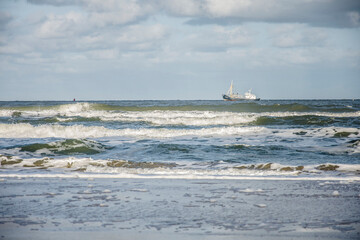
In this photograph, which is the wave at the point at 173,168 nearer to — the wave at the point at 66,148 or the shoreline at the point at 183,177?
the shoreline at the point at 183,177

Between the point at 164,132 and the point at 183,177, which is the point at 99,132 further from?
the point at 183,177

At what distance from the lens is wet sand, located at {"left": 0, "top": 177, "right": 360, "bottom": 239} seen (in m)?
3.46

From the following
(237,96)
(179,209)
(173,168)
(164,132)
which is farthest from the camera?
(237,96)

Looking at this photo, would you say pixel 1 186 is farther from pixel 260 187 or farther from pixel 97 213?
pixel 260 187

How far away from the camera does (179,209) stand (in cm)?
431

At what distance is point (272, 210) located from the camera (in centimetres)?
427

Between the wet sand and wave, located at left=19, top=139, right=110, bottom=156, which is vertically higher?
the wet sand

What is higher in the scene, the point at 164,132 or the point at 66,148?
the point at 164,132

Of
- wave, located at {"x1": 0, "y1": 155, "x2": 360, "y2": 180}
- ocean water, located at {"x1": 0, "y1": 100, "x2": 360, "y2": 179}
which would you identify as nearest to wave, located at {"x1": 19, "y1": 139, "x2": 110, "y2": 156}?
ocean water, located at {"x1": 0, "y1": 100, "x2": 360, "y2": 179}

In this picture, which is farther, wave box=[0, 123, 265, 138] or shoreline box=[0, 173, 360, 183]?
wave box=[0, 123, 265, 138]

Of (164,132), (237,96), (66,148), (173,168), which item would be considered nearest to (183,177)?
(173,168)

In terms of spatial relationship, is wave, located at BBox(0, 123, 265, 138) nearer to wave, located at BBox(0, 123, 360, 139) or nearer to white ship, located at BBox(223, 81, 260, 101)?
wave, located at BBox(0, 123, 360, 139)

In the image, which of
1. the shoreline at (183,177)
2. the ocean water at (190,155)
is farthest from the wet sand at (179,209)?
the ocean water at (190,155)

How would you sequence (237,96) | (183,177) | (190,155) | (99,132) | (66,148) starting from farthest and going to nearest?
1. (237,96)
2. (99,132)
3. (66,148)
4. (190,155)
5. (183,177)
